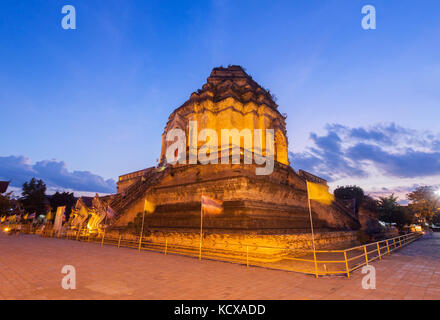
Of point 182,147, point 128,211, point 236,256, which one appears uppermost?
point 182,147

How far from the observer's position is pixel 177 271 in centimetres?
852

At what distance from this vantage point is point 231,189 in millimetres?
16500

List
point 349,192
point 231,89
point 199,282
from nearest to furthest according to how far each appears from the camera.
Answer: point 199,282 → point 231,89 → point 349,192

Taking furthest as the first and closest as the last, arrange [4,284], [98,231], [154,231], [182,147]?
[182,147] < [98,231] < [154,231] < [4,284]

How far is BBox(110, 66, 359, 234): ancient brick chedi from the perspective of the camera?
15938 millimetres

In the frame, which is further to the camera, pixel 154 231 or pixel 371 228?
pixel 371 228
